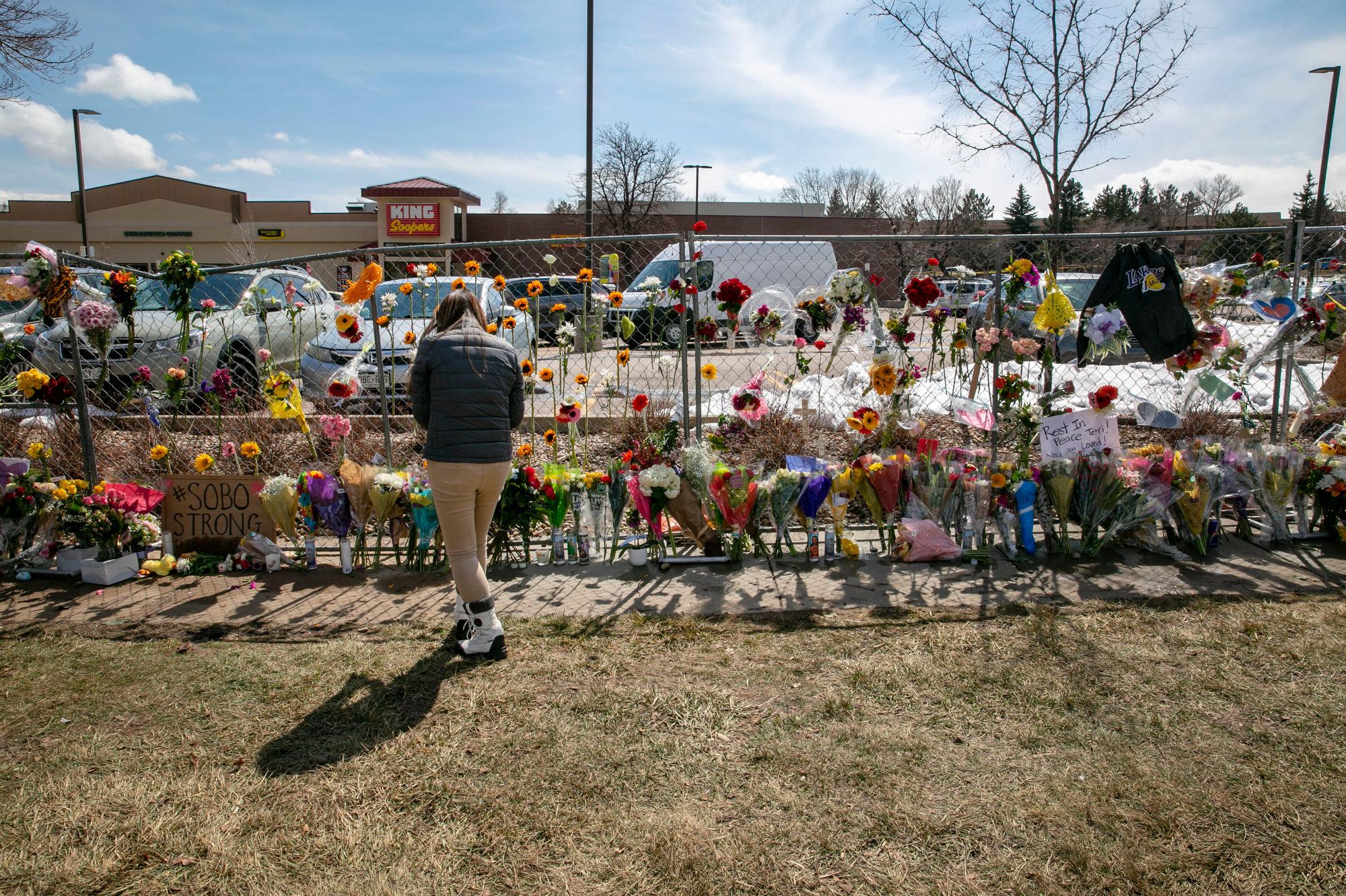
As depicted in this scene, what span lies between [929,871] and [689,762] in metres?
0.77

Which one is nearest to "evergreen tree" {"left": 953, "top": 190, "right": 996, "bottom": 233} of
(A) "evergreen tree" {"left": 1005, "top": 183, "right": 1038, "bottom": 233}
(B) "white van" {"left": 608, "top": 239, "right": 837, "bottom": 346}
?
(A) "evergreen tree" {"left": 1005, "top": 183, "right": 1038, "bottom": 233}

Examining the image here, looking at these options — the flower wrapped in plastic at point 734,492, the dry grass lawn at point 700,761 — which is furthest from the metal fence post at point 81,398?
the flower wrapped in plastic at point 734,492

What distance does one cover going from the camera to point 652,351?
5.59m

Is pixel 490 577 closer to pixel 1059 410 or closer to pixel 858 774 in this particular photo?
pixel 858 774

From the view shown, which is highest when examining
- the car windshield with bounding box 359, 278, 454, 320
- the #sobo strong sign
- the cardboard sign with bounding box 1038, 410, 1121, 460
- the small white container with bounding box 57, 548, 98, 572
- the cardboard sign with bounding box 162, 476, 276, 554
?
the #sobo strong sign

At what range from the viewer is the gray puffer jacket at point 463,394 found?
10.1 ft

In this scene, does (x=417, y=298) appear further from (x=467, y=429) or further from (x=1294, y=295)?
(x=1294, y=295)

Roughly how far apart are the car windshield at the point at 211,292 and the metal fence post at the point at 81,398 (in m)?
3.13

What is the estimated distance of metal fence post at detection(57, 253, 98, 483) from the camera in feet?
14.4

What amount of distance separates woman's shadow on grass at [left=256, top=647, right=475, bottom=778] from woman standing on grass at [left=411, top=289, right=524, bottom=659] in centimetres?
23

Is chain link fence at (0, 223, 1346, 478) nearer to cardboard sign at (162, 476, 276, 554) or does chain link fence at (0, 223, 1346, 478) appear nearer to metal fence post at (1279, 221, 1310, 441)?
metal fence post at (1279, 221, 1310, 441)

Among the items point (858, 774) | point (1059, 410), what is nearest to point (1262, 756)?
point (858, 774)

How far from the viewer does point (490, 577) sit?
420cm

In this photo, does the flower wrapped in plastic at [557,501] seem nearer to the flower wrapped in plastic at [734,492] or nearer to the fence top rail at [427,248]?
the flower wrapped in plastic at [734,492]
